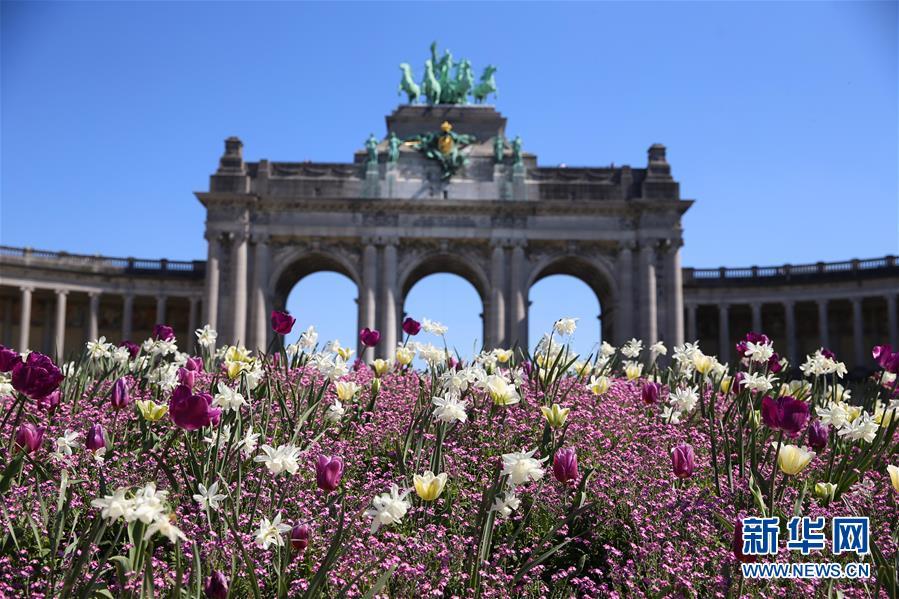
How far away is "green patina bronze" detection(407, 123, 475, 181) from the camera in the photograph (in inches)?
2176

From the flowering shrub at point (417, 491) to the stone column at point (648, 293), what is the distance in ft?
141

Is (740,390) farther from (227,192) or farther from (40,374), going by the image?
(227,192)

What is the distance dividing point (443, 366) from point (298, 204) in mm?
43434

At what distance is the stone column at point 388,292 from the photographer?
5297 cm

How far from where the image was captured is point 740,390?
10.5 metres

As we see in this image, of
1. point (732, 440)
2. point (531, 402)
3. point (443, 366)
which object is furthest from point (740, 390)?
point (443, 366)

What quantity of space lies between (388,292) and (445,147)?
34.8ft

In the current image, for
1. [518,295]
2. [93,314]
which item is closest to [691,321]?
[518,295]

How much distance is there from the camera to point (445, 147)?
55.7 metres

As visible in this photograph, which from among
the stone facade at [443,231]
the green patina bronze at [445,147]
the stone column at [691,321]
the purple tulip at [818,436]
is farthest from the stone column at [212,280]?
the purple tulip at [818,436]

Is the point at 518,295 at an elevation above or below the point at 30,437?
above

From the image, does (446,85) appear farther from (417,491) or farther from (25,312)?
(417,491)

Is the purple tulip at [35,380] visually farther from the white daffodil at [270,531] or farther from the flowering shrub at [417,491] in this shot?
the white daffodil at [270,531]

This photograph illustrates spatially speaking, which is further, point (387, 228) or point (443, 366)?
point (387, 228)
